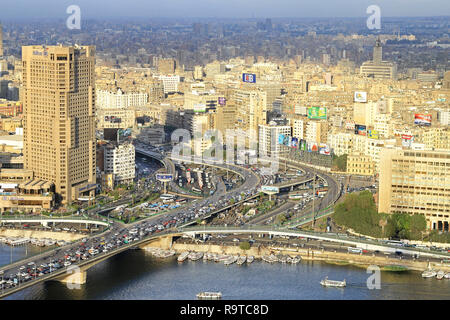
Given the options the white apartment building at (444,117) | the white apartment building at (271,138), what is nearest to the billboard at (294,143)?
the white apartment building at (271,138)

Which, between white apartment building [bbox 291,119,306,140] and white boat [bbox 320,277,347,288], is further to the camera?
white apartment building [bbox 291,119,306,140]

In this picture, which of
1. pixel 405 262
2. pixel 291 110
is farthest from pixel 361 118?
pixel 405 262

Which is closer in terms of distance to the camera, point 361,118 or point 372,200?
point 372,200

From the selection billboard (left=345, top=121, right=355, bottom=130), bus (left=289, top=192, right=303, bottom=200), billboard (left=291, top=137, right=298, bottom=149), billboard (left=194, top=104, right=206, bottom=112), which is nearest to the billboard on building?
billboard (left=194, top=104, right=206, bottom=112)

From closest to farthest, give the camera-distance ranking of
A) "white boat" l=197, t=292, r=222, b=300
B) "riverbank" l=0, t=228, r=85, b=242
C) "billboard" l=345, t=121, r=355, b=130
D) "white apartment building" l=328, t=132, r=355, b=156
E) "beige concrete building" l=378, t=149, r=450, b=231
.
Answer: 1. "white boat" l=197, t=292, r=222, b=300
2. "beige concrete building" l=378, t=149, r=450, b=231
3. "riverbank" l=0, t=228, r=85, b=242
4. "white apartment building" l=328, t=132, r=355, b=156
5. "billboard" l=345, t=121, r=355, b=130

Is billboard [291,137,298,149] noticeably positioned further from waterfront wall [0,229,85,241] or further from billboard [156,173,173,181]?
waterfront wall [0,229,85,241]

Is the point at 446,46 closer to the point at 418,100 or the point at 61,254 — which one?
the point at 418,100
